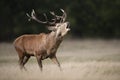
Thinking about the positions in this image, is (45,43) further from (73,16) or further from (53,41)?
(73,16)

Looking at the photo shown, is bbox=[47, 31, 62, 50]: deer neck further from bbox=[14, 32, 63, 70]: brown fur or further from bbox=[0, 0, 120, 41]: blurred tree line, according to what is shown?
bbox=[0, 0, 120, 41]: blurred tree line

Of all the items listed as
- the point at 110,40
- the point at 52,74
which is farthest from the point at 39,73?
the point at 110,40

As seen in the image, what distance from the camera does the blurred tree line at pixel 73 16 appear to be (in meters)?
35.2

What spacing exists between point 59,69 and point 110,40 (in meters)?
19.0

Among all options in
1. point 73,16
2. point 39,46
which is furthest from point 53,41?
point 73,16

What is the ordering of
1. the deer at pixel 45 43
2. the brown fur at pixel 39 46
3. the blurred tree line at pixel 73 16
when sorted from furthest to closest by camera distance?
the blurred tree line at pixel 73 16 → the brown fur at pixel 39 46 → the deer at pixel 45 43

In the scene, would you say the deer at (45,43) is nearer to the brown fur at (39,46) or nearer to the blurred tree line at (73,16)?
the brown fur at (39,46)

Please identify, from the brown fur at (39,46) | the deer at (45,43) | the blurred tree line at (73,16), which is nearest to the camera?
the deer at (45,43)

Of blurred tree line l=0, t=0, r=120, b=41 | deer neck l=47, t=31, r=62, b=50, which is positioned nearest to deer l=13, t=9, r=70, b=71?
deer neck l=47, t=31, r=62, b=50

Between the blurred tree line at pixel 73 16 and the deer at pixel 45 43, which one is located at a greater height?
the deer at pixel 45 43


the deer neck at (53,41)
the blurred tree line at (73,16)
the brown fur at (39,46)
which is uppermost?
the deer neck at (53,41)

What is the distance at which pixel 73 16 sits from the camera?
39.5m

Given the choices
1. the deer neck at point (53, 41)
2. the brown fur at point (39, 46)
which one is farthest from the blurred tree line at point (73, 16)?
the deer neck at point (53, 41)

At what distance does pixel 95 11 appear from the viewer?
39.4 m
